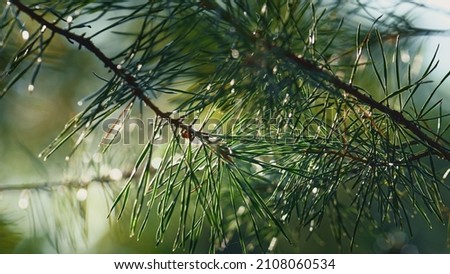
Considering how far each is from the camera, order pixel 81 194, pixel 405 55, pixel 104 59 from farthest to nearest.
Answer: pixel 81 194, pixel 405 55, pixel 104 59

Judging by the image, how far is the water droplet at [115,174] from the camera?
30.6 inches

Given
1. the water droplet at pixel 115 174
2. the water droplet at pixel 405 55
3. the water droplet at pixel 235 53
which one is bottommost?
the water droplet at pixel 235 53

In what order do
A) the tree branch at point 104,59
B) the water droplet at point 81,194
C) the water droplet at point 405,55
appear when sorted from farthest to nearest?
the water droplet at point 81,194 → the water droplet at point 405,55 → the tree branch at point 104,59

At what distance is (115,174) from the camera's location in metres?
0.78

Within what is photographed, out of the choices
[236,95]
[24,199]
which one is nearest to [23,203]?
[24,199]

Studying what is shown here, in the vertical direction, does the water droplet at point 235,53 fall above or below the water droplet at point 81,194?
above

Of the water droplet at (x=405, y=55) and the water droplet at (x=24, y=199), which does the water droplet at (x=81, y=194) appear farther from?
the water droplet at (x=405, y=55)

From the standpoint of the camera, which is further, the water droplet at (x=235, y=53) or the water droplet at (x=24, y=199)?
the water droplet at (x=24, y=199)

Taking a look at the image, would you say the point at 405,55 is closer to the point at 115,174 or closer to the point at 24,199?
the point at 115,174

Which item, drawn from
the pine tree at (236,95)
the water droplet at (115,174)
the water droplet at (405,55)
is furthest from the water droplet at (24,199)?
the water droplet at (405,55)

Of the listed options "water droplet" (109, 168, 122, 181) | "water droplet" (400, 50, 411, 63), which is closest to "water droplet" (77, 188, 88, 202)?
"water droplet" (109, 168, 122, 181)

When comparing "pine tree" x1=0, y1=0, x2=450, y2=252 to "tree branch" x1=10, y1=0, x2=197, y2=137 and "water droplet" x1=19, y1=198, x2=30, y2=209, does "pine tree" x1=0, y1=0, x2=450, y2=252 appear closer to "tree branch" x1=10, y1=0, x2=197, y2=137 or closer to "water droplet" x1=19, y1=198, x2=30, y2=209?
"tree branch" x1=10, y1=0, x2=197, y2=137

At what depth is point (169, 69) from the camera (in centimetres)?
40

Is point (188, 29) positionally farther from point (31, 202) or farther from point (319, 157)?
point (31, 202)
